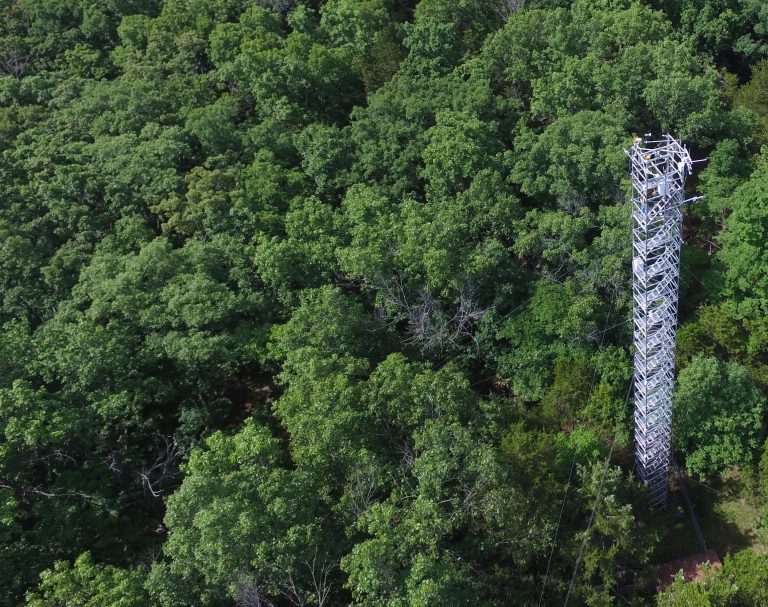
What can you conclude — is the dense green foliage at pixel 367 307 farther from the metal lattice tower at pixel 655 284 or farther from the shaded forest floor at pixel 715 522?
the metal lattice tower at pixel 655 284

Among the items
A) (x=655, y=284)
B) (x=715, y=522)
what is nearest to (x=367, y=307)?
(x=655, y=284)

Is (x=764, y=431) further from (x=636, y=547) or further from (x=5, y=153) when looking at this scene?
(x=5, y=153)

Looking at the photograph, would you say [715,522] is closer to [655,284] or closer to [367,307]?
[655,284]

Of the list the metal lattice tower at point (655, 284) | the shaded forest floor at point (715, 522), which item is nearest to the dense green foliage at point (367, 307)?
the shaded forest floor at point (715, 522)

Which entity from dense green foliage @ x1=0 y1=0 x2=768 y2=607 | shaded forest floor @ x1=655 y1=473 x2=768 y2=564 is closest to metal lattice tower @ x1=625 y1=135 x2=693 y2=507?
dense green foliage @ x1=0 y1=0 x2=768 y2=607

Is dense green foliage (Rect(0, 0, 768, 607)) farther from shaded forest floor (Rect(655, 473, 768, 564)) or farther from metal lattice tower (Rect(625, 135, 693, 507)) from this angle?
metal lattice tower (Rect(625, 135, 693, 507))

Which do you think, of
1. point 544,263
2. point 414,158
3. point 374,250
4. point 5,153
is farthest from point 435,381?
point 5,153
